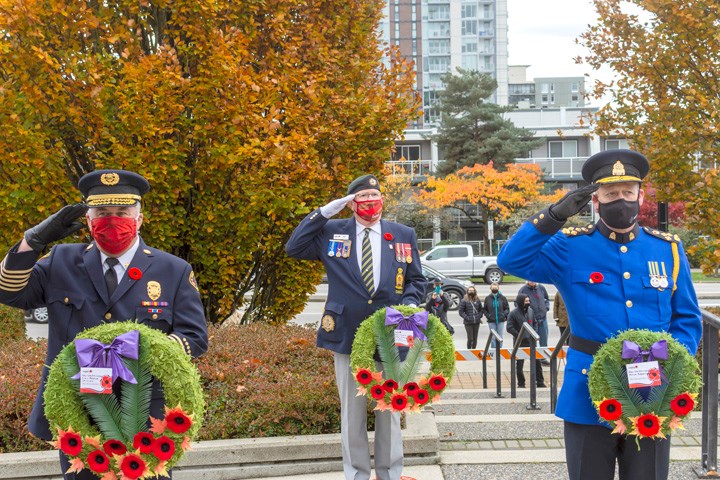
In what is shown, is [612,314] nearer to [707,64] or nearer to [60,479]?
[60,479]

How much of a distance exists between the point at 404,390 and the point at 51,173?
174 inches

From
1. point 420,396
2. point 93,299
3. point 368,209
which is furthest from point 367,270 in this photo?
point 93,299

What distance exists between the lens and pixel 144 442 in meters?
3.43

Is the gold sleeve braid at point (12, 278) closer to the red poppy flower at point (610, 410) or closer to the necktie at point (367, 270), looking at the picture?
the necktie at point (367, 270)

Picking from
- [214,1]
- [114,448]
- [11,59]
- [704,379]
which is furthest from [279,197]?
[114,448]

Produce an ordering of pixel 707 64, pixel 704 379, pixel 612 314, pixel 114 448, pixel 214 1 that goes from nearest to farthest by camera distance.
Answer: pixel 114 448 → pixel 612 314 → pixel 704 379 → pixel 214 1 → pixel 707 64

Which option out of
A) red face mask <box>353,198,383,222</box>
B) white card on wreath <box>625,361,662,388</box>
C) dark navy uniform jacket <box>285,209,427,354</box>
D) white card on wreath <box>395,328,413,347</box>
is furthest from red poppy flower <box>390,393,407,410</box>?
white card on wreath <box>625,361,662,388</box>

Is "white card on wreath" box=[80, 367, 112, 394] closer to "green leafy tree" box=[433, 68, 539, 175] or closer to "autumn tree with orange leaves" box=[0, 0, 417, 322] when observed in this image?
"autumn tree with orange leaves" box=[0, 0, 417, 322]

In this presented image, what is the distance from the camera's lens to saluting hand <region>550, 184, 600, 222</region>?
381 cm

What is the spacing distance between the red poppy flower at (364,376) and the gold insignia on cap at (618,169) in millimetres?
1944

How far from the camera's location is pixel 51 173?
762 cm

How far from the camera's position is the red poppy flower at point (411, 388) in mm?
5004

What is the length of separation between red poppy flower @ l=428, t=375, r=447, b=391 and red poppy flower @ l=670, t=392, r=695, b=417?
5.71ft

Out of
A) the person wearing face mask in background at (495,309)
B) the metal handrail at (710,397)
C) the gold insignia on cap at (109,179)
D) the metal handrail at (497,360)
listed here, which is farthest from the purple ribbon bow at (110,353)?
the person wearing face mask in background at (495,309)
